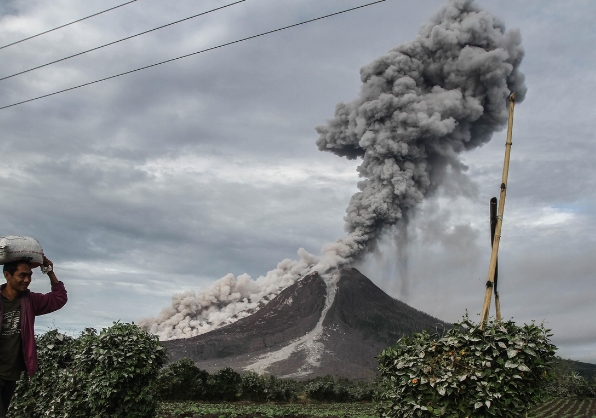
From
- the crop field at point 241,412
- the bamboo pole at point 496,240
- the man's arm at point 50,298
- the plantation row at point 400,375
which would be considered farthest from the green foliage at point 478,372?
the man's arm at point 50,298

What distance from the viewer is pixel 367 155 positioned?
73500 millimetres

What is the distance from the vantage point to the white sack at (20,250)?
15.7 feet

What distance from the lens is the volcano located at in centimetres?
7619

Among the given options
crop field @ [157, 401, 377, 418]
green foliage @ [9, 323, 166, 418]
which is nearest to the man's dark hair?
green foliage @ [9, 323, 166, 418]

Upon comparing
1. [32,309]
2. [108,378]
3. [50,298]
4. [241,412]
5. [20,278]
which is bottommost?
[241,412]

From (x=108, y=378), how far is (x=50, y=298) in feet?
14.8

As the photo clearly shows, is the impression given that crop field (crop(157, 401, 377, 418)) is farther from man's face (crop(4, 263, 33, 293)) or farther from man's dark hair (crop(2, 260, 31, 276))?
man's dark hair (crop(2, 260, 31, 276))

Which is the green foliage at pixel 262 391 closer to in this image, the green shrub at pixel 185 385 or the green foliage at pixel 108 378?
the green shrub at pixel 185 385

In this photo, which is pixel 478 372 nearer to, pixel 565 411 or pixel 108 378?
pixel 108 378

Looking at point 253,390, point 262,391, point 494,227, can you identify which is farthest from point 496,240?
point 262,391

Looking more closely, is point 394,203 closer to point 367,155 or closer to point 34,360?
point 367,155

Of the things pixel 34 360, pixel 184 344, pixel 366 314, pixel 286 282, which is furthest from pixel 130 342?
pixel 286 282

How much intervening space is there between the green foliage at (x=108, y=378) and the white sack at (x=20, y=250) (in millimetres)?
4819

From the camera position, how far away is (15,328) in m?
4.99
